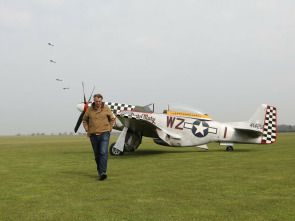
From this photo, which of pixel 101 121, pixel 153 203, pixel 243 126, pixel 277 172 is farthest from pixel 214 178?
pixel 243 126

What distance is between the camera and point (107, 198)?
4.39 metres

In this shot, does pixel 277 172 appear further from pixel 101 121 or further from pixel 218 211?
pixel 101 121

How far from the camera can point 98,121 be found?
6543mm

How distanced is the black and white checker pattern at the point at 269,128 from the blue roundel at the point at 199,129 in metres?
2.81

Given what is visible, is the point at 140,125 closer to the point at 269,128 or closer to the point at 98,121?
the point at 98,121

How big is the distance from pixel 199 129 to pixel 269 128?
11.2 feet

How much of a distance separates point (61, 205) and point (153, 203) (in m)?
1.26

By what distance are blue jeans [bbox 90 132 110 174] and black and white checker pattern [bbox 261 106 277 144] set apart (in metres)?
9.23

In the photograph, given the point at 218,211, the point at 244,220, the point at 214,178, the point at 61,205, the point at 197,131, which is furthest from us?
the point at 197,131

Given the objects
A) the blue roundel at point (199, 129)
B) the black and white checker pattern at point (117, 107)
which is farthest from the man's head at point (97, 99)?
the blue roundel at point (199, 129)

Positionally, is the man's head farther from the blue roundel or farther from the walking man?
the blue roundel

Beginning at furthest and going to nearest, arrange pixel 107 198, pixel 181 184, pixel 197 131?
pixel 197 131
pixel 181 184
pixel 107 198

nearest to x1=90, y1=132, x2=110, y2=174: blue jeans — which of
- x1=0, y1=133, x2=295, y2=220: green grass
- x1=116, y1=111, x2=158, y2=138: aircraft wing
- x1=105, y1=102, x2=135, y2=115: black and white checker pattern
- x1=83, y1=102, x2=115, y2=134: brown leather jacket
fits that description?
x1=83, y1=102, x2=115, y2=134: brown leather jacket

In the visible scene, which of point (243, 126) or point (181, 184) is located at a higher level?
point (243, 126)
